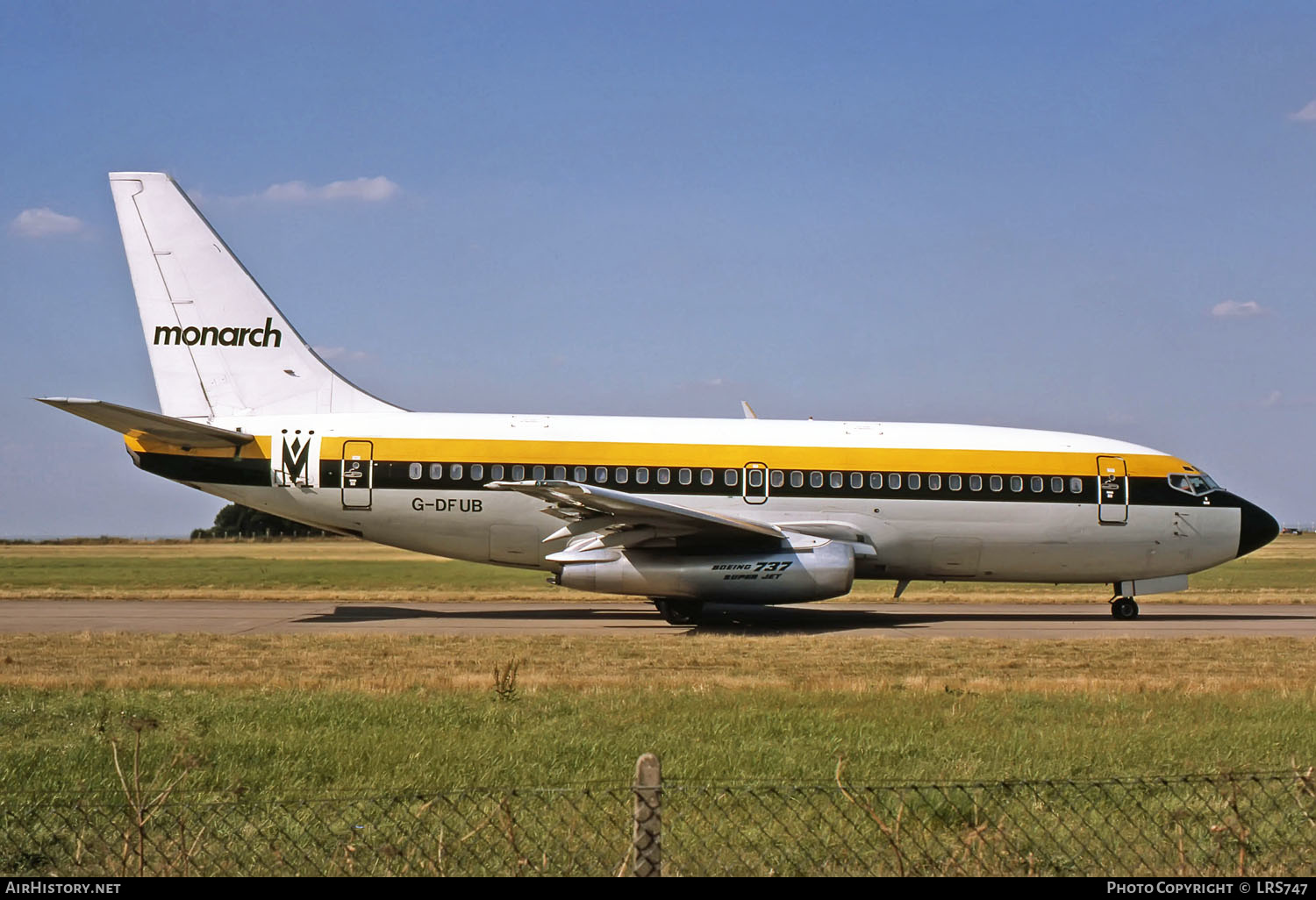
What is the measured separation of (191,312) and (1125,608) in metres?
20.0

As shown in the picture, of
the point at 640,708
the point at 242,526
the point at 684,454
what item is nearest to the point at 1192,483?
the point at 684,454

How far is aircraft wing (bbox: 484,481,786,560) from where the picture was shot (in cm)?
2039

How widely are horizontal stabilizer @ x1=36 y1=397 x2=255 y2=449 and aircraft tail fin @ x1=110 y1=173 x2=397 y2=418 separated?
0.88m

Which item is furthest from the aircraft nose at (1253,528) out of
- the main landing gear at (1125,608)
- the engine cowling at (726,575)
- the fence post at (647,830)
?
the fence post at (647,830)

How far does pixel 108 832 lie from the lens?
23.3 feet

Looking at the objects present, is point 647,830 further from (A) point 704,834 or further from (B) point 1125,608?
(B) point 1125,608

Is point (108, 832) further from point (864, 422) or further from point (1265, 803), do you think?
point (864, 422)

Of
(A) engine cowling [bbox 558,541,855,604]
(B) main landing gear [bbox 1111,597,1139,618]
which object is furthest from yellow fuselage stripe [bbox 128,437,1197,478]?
(B) main landing gear [bbox 1111,597,1139,618]

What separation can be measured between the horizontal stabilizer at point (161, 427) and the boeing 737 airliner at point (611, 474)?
60 millimetres

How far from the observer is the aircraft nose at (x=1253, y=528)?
24281 millimetres

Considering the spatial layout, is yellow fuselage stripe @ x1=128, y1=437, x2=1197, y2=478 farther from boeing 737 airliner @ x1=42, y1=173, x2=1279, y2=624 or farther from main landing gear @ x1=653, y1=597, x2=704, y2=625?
main landing gear @ x1=653, y1=597, x2=704, y2=625

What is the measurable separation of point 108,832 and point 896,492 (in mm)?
18066

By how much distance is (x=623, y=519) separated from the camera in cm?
2173

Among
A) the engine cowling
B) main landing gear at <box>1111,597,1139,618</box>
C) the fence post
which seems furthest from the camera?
main landing gear at <box>1111,597,1139,618</box>
